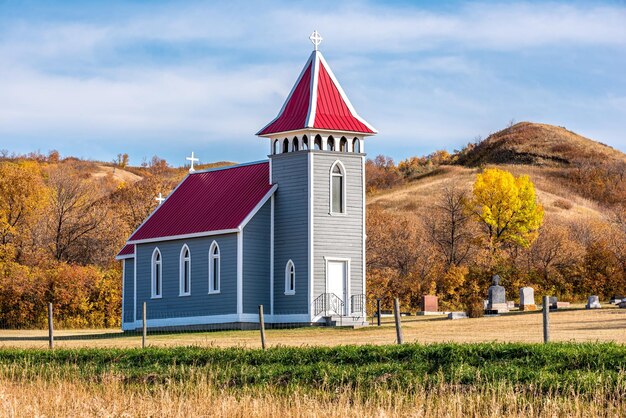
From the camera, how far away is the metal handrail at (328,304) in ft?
161

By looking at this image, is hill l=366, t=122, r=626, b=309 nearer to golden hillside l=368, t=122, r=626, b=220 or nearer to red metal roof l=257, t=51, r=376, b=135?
golden hillside l=368, t=122, r=626, b=220

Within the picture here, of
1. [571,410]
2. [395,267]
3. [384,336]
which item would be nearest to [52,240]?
[395,267]

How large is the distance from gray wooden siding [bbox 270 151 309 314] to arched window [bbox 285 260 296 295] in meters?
0.18

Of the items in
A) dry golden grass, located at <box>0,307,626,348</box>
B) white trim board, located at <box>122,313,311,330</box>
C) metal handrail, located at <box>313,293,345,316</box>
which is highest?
metal handrail, located at <box>313,293,345,316</box>

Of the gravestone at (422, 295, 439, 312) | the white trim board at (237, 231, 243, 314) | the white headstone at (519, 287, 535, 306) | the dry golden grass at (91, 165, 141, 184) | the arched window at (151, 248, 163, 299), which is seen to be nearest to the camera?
Result: the white trim board at (237, 231, 243, 314)

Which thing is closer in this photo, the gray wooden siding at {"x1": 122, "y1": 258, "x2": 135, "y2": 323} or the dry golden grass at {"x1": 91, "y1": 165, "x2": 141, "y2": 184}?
the gray wooden siding at {"x1": 122, "y1": 258, "x2": 135, "y2": 323}

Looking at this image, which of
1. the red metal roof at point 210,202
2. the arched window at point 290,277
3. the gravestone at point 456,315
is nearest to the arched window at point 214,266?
the red metal roof at point 210,202

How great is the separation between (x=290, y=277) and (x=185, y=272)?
17.6ft

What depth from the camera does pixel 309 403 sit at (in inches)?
883

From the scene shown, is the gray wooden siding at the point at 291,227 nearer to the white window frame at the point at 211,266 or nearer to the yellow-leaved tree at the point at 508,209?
the white window frame at the point at 211,266

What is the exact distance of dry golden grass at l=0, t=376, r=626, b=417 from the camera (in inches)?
852

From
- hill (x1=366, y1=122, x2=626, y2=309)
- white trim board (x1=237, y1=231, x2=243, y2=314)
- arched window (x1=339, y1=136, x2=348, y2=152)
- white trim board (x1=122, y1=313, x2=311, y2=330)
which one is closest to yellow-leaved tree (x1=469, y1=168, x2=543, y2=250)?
hill (x1=366, y1=122, x2=626, y2=309)

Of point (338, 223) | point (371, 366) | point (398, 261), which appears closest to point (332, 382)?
point (371, 366)

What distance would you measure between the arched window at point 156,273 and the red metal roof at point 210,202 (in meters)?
0.89
